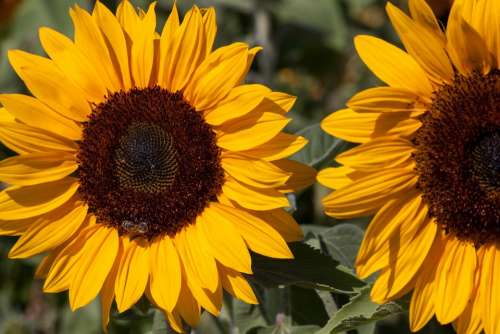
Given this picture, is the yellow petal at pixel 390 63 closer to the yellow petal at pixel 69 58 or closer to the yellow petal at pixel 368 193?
the yellow petal at pixel 368 193

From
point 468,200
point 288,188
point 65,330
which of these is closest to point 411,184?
point 468,200

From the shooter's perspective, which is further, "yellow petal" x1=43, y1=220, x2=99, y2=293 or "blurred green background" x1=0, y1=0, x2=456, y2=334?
"blurred green background" x1=0, y1=0, x2=456, y2=334

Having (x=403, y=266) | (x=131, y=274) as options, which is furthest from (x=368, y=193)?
(x=131, y=274)

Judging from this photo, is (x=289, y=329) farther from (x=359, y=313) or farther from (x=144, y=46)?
(x=144, y=46)

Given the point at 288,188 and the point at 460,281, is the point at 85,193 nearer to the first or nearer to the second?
the point at 288,188

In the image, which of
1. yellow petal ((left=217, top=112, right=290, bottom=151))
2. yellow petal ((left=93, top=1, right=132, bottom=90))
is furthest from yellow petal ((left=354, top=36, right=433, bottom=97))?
yellow petal ((left=93, top=1, right=132, bottom=90))

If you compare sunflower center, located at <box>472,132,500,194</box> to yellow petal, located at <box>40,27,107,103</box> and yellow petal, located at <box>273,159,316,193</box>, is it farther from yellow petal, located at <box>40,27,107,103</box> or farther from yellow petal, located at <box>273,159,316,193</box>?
yellow petal, located at <box>40,27,107,103</box>
